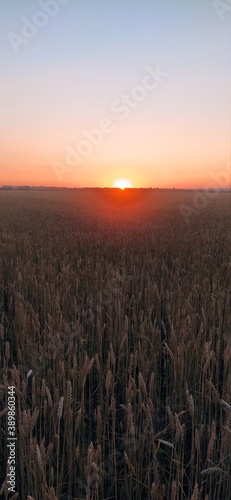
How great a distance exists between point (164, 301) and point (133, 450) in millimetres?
1963

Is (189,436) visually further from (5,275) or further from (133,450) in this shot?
(5,275)

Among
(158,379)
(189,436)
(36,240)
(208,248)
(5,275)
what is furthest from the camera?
(36,240)

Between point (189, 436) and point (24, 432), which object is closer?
point (24, 432)

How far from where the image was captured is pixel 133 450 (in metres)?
1.36

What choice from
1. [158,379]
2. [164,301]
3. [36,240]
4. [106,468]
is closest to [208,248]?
[164,301]

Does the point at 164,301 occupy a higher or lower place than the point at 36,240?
lower

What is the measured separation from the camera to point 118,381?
218 centimetres

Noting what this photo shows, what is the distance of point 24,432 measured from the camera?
1248 millimetres

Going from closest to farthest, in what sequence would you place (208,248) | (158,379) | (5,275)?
1. (158,379)
2. (5,275)
3. (208,248)

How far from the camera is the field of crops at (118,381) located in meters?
1.34

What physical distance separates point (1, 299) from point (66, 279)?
2.35 feet

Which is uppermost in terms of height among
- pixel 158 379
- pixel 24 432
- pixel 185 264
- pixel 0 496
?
pixel 185 264

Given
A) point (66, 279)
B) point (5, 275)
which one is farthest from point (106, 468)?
point (5, 275)

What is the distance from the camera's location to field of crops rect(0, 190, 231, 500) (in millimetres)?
1337
